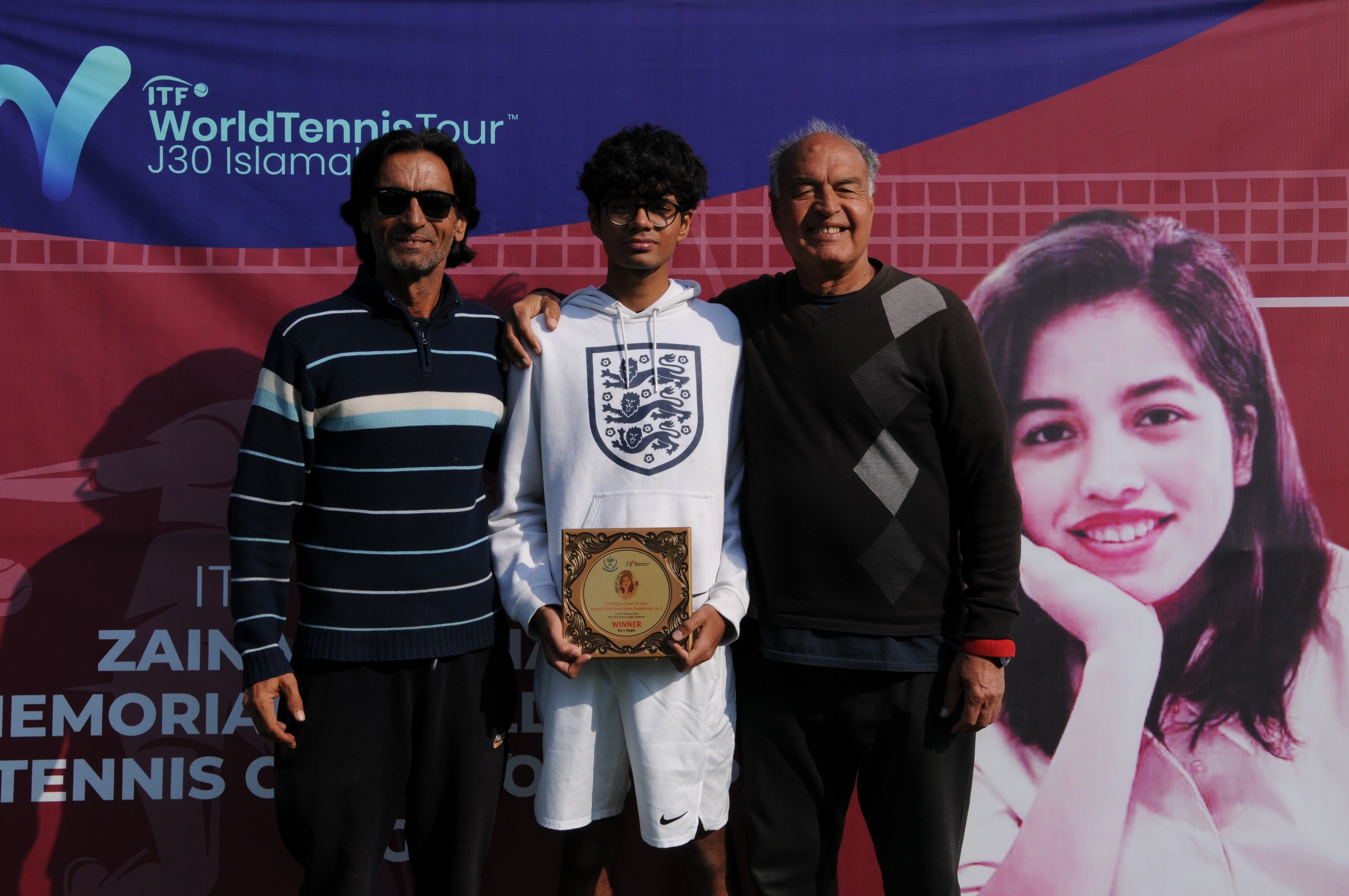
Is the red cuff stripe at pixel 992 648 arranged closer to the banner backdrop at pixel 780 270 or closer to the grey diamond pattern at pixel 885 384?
the grey diamond pattern at pixel 885 384

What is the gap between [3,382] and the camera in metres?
2.86

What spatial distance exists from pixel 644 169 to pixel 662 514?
85 centimetres

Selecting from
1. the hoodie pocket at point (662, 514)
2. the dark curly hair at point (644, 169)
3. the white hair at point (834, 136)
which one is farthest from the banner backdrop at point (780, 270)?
the hoodie pocket at point (662, 514)

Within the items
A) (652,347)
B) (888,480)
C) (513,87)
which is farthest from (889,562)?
(513,87)

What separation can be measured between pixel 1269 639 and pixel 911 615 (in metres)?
1.55

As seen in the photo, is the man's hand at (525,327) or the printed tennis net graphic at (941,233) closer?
the man's hand at (525,327)

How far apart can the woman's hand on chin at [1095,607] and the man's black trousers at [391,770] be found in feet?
5.83

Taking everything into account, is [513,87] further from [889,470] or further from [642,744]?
[642,744]

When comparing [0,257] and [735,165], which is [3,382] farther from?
[735,165]

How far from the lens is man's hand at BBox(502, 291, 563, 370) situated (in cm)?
224

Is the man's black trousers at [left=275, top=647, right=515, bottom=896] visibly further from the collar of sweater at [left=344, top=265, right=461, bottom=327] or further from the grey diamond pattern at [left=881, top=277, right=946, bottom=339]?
the grey diamond pattern at [left=881, top=277, right=946, bottom=339]

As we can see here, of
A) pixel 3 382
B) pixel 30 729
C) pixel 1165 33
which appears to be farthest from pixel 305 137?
pixel 1165 33

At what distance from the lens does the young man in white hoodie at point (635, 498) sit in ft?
7.05

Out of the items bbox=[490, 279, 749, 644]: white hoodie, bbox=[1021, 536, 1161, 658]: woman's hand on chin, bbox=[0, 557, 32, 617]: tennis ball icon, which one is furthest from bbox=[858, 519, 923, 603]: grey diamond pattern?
bbox=[0, 557, 32, 617]: tennis ball icon
